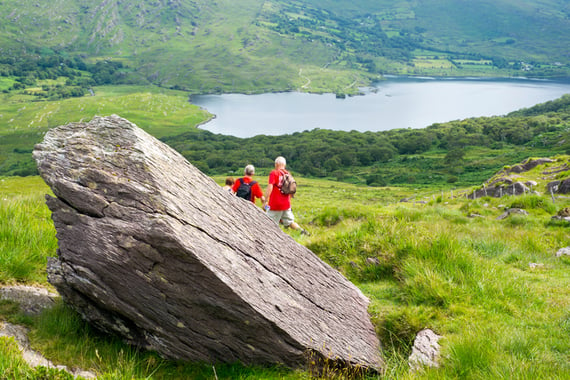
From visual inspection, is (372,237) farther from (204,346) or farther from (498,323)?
(204,346)

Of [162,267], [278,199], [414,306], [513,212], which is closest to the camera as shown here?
[162,267]

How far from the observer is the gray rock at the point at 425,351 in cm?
667

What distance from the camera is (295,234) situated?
52.1 feet

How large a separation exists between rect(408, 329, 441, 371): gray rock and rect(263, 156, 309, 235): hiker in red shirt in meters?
8.98

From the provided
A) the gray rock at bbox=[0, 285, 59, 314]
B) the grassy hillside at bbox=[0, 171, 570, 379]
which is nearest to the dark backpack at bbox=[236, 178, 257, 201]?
the grassy hillside at bbox=[0, 171, 570, 379]

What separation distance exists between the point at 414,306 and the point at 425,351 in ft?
4.46

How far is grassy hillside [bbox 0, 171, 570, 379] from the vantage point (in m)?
6.26

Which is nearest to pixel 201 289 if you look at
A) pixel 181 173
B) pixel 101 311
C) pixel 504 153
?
pixel 101 311

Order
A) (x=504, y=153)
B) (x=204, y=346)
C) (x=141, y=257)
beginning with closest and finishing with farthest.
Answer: (x=141, y=257), (x=204, y=346), (x=504, y=153)

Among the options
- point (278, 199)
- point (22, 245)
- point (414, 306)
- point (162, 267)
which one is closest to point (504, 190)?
point (278, 199)

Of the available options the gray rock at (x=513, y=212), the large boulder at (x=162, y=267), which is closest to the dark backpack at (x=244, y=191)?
the large boulder at (x=162, y=267)

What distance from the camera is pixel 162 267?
6457 mm

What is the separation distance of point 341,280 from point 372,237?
230 centimetres

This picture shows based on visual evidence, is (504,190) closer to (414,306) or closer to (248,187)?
(248,187)
